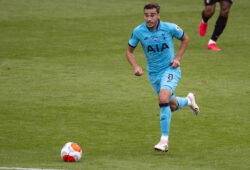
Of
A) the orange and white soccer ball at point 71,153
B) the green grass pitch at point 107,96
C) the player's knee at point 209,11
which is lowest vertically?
the green grass pitch at point 107,96

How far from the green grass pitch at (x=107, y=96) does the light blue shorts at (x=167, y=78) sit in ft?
2.98

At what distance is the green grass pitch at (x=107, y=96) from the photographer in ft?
28.4

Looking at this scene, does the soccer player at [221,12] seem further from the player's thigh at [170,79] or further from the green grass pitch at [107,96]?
the player's thigh at [170,79]

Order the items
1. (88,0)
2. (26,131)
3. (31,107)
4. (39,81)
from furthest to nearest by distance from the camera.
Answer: (88,0) < (39,81) < (31,107) < (26,131)

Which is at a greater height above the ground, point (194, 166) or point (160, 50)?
point (160, 50)

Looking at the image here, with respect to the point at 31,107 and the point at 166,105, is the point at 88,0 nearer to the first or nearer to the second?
the point at 31,107

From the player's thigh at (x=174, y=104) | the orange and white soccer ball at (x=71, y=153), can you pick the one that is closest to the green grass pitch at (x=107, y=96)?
the orange and white soccer ball at (x=71, y=153)

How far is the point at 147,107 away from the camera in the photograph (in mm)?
11812

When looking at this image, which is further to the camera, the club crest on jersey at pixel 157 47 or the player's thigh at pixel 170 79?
the club crest on jersey at pixel 157 47

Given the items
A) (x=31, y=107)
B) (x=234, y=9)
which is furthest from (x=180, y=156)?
(x=234, y=9)

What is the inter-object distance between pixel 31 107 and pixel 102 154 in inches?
135

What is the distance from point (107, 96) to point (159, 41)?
11.6ft

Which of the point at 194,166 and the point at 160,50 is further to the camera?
the point at 160,50

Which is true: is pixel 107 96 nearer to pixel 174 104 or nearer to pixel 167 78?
pixel 174 104
